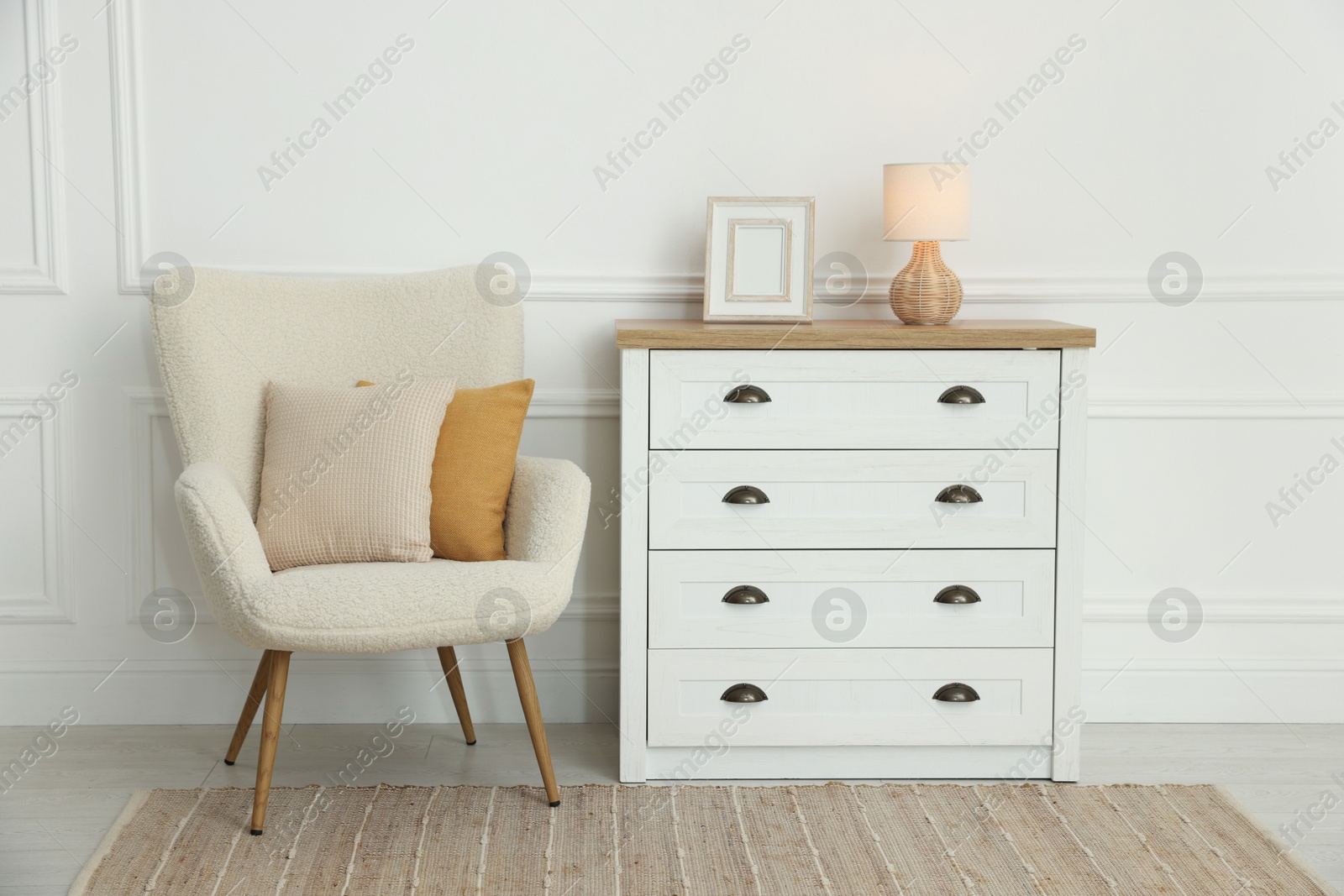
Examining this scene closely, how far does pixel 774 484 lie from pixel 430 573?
693 millimetres

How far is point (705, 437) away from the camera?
2125 millimetres

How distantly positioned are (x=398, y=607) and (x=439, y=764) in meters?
0.58

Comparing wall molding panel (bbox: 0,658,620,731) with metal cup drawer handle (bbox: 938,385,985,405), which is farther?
wall molding panel (bbox: 0,658,620,731)

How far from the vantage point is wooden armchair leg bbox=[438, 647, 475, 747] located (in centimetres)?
237

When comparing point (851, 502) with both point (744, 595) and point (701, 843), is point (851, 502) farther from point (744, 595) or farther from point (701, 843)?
point (701, 843)

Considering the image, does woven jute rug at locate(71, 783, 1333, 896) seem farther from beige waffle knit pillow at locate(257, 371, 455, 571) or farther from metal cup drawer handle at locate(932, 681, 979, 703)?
beige waffle knit pillow at locate(257, 371, 455, 571)

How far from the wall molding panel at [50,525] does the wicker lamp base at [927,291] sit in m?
1.90

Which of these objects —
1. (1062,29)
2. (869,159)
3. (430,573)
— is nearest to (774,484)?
(430,573)

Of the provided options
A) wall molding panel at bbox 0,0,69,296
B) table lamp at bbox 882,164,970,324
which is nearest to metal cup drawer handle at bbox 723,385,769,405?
table lamp at bbox 882,164,970,324

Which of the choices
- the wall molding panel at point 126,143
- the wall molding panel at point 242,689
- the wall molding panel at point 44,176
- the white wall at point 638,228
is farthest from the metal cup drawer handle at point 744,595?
the wall molding panel at point 44,176

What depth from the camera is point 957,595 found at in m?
2.15

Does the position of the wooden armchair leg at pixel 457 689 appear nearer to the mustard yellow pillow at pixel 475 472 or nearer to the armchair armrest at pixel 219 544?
the mustard yellow pillow at pixel 475 472

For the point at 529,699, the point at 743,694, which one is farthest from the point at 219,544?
the point at 743,694

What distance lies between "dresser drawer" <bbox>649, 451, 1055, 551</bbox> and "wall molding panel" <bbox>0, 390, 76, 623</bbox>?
140cm
